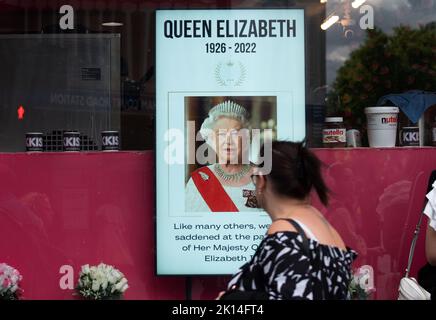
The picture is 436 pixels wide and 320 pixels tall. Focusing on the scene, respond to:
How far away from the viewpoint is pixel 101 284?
4855mm

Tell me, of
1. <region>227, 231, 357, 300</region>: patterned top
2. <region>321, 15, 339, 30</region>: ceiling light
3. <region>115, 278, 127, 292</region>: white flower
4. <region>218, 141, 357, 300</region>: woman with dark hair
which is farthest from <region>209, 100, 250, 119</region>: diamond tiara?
<region>227, 231, 357, 300</region>: patterned top

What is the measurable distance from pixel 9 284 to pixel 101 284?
0.52 m

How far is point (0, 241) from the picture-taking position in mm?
5113

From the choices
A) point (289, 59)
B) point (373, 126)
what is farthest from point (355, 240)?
point (289, 59)

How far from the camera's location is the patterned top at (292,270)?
8.92 ft

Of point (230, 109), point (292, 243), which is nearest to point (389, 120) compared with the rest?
point (230, 109)

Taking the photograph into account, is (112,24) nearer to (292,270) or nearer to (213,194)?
(213,194)

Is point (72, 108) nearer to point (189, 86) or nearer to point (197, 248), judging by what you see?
point (189, 86)

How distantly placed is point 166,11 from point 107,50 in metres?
0.70

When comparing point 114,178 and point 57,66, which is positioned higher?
point 57,66

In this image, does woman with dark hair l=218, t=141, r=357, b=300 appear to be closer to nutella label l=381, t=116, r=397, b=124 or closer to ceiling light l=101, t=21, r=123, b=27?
nutella label l=381, t=116, r=397, b=124

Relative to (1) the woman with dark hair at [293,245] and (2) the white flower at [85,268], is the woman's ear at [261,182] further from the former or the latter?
(2) the white flower at [85,268]

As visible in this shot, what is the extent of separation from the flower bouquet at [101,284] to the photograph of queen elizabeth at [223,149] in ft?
1.86

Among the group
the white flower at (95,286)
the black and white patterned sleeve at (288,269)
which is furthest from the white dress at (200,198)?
the black and white patterned sleeve at (288,269)
